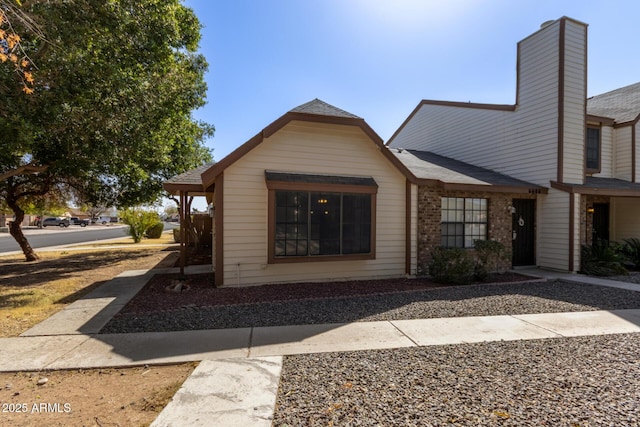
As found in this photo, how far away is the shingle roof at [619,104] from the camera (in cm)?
1220

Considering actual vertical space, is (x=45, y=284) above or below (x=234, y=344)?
below

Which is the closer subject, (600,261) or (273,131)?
(273,131)

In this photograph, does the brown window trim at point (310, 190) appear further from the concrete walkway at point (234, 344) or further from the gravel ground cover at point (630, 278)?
the gravel ground cover at point (630, 278)

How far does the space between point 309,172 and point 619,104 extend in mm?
15268

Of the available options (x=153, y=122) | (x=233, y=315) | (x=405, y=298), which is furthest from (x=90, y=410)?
(x=153, y=122)

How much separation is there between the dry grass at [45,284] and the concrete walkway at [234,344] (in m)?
0.48

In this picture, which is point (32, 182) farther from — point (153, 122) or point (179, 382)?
point (179, 382)

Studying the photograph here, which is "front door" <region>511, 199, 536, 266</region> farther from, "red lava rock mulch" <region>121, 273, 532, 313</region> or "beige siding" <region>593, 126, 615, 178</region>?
"beige siding" <region>593, 126, 615, 178</region>

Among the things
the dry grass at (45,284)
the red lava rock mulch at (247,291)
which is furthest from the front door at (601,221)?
the dry grass at (45,284)

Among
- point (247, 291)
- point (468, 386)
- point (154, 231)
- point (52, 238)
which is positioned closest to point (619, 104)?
point (468, 386)

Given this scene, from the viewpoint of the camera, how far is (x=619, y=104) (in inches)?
544

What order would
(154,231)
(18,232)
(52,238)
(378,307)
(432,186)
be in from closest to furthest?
(378,307) < (432,186) < (18,232) < (154,231) < (52,238)

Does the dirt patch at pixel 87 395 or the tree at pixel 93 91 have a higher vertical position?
the tree at pixel 93 91

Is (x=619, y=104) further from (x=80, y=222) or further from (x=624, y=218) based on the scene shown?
(x=80, y=222)
